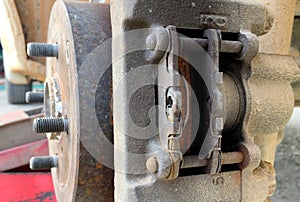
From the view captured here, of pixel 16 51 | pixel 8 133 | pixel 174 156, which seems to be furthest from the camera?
pixel 16 51

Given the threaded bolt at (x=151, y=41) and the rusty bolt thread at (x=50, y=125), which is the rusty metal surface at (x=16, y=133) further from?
the threaded bolt at (x=151, y=41)

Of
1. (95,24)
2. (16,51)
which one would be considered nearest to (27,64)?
(16,51)

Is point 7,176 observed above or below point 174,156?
below

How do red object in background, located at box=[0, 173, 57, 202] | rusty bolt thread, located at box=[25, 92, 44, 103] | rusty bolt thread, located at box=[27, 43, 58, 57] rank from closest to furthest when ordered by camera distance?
rusty bolt thread, located at box=[27, 43, 58, 57], rusty bolt thread, located at box=[25, 92, 44, 103], red object in background, located at box=[0, 173, 57, 202]

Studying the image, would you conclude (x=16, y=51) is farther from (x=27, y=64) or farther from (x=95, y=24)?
(x=95, y=24)

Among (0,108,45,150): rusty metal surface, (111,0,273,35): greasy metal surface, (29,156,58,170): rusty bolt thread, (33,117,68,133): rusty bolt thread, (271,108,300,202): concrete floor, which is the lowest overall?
(271,108,300,202): concrete floor

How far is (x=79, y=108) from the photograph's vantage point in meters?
0.60

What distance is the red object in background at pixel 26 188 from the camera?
1.19m

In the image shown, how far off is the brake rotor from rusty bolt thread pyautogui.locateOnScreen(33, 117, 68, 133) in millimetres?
13

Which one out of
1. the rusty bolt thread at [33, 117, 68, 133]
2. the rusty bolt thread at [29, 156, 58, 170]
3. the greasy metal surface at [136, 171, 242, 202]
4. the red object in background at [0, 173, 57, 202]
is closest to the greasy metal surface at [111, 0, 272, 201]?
the greasy metal surface at [136, 171, 242, 202]

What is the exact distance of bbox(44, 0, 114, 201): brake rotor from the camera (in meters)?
0.61

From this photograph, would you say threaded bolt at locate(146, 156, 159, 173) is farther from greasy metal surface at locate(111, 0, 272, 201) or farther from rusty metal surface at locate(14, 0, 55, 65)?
rusty metal surface at locate(14, 0, 55, 65)

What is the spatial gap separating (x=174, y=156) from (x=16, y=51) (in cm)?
138

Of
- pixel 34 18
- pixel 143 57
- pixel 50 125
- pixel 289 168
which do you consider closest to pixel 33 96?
pixel 50 125
